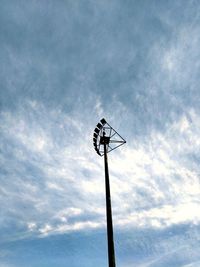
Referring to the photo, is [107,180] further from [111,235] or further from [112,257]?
[112,257]

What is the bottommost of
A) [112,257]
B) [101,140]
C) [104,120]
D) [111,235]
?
[112,257]

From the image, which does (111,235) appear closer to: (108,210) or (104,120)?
(108,210)

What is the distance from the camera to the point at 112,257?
40.1 feet

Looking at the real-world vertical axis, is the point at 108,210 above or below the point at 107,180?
below

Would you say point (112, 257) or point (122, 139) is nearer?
point (112, 257)

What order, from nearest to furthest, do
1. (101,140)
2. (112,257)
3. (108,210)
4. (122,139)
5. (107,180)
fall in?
1. (112,257)
2. (108,210)
3. (107,180)
4. (101,140)
5. (122,139)

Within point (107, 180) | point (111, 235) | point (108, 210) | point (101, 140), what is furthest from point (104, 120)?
point (111, 235)

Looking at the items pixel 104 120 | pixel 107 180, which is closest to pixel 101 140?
pixel 104 120

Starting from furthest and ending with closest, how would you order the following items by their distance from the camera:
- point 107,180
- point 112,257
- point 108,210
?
point 107,180 < point 108,210 < point 112,257

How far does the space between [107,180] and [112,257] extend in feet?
14.3

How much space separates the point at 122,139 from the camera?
20.4 m

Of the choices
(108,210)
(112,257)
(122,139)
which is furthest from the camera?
(122,139)

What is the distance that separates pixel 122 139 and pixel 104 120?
2.03 meters

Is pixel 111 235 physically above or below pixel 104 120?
below
